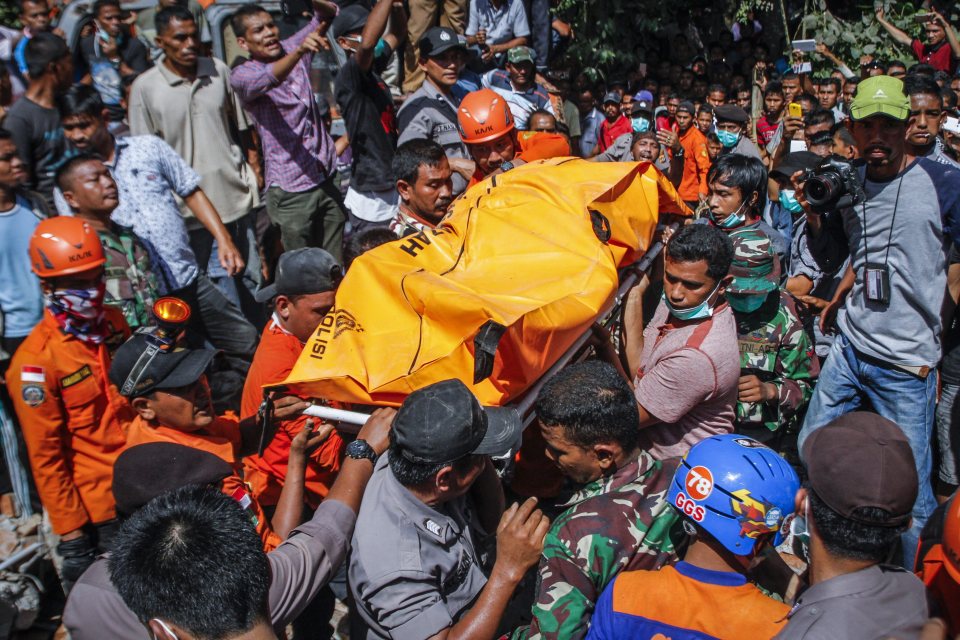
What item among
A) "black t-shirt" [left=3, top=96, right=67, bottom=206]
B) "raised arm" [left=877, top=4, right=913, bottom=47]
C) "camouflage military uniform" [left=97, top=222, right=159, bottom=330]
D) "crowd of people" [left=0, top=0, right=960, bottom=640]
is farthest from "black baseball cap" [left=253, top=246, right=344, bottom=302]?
"raised arm" [left=877, top=4, right=913, bottom=47]

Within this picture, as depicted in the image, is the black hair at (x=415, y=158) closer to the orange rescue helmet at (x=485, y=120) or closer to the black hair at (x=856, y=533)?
the orange rescue helmet at (x=485, y=120)

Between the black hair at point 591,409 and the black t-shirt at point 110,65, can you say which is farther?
the black t-shirt at point 110,65

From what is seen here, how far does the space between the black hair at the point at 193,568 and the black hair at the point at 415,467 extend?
1.76 ft

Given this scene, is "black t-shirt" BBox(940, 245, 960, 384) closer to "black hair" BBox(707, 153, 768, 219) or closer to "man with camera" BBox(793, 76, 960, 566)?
"man with camera" BBox(793, 76, 960, 566)

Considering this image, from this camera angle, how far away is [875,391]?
3496 mm

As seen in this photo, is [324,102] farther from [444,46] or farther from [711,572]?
[711,572]

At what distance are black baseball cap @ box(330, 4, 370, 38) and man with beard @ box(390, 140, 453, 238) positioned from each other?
2.21 m

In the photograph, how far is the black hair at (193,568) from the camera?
1651mm

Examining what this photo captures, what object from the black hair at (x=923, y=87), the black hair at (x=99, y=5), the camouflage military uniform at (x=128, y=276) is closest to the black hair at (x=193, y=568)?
the camouflage military uniform at (x=128, y=276)

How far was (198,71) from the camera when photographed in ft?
17.7

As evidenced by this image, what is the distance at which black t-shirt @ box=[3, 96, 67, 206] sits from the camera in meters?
4.61

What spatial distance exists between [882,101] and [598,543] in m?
2.29

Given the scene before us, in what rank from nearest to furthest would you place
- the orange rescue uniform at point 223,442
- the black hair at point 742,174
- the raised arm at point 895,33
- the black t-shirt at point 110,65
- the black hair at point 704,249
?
the orange rescue uniform at point 223,442
the black hair at point 704,249
the black hair at point 742,174
the black t-shirt at point 110,65
the raised arm at point 895,33

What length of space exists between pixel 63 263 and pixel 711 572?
112 inches
